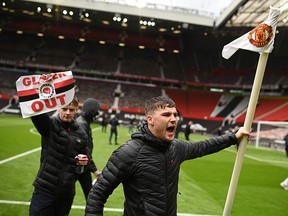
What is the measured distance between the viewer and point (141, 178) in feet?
9.21

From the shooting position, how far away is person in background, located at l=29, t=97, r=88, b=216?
153 inches

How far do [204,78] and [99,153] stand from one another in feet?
138

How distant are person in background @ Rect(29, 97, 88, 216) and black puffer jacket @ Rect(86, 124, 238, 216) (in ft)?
4.26

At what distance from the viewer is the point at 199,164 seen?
46.8 ft

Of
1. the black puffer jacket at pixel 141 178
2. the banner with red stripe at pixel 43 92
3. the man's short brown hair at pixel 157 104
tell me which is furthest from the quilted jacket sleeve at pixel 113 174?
the banner with red stripe at pixel 43 92

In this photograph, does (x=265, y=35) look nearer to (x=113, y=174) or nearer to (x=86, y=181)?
(x=113, y=174)

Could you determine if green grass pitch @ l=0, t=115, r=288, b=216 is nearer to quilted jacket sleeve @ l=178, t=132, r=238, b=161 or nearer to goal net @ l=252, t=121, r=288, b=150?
quilted jacket sleeve @ l=178, t=132, r=238, b=161

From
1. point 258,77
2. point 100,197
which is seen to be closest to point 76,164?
point 100,197

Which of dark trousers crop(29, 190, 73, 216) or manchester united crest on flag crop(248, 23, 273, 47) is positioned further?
dark trousers crop(29, 190, 73, 216)

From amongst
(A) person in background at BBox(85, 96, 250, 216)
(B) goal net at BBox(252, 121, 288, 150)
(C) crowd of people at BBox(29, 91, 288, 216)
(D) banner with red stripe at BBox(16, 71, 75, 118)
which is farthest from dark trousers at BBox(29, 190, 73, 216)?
(B) goal net at BBox(252, 121, 288, 150)

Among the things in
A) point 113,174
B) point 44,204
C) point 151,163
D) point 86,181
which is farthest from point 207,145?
point 86,181

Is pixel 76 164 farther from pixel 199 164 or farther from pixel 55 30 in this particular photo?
pixel 55 30

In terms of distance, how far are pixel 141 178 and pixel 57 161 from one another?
5.24 feet

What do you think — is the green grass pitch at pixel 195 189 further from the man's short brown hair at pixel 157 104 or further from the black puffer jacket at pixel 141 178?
the man's short brown hair at pixel 157 104
